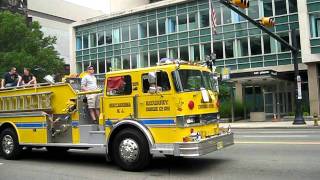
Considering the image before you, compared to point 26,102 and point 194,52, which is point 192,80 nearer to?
point 26,102

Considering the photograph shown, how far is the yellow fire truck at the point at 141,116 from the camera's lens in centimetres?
991

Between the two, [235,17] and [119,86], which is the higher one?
[235,17]

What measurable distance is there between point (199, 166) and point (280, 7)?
31.3 m

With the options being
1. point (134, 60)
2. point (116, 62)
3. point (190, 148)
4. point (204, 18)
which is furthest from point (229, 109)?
point (190, 148)

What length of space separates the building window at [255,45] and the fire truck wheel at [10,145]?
99.6 feet

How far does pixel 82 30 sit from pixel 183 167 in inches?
1833

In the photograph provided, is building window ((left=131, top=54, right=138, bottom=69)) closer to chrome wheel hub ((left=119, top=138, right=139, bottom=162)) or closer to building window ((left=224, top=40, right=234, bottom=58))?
building window ((left=224, top=40, right=234, bottom=58))

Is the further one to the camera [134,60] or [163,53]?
[134,60]

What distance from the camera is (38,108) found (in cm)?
1266

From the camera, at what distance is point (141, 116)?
10.4 m

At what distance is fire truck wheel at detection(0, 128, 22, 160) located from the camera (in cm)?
1315

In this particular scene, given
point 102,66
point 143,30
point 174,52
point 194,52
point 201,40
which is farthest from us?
point 102,66

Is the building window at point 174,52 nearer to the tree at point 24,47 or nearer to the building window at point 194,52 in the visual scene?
the building window at point 194,52

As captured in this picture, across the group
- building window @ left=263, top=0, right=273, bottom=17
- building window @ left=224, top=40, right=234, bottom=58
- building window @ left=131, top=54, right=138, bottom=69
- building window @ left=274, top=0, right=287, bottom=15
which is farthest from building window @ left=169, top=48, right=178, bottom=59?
building window @ left=274, top=0, right=287, bottom=15
